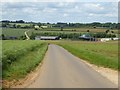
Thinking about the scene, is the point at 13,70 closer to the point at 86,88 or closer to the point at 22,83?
the point at 22,83

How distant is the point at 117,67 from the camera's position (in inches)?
1045

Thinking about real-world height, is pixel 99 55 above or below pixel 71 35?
above

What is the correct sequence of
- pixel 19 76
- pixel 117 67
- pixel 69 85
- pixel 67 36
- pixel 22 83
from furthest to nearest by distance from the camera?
pixel 67 36 < pixel 117 67 < pixel 19 76 < pixel 22 83 < pixel 69 85

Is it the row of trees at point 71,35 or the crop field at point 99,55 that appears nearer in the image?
the crop field at point 99,55

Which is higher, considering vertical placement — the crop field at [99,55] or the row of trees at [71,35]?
the crop field at [99,55]

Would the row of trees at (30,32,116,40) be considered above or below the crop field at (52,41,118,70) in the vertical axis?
below

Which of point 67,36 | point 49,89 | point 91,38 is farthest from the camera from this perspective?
point 67,36

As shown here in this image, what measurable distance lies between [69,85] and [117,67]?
11.3 meters

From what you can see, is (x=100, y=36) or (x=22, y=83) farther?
(x=100, y=36)

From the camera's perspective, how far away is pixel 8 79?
1770cm

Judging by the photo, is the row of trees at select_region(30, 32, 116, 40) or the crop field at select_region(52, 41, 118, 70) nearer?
the crop field at select_region(52, 41, 118, 70)

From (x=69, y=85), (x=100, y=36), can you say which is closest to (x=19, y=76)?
(x=69, y=85)

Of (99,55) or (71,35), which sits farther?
(71,35)

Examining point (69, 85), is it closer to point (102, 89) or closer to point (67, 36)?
point (102, 89)
